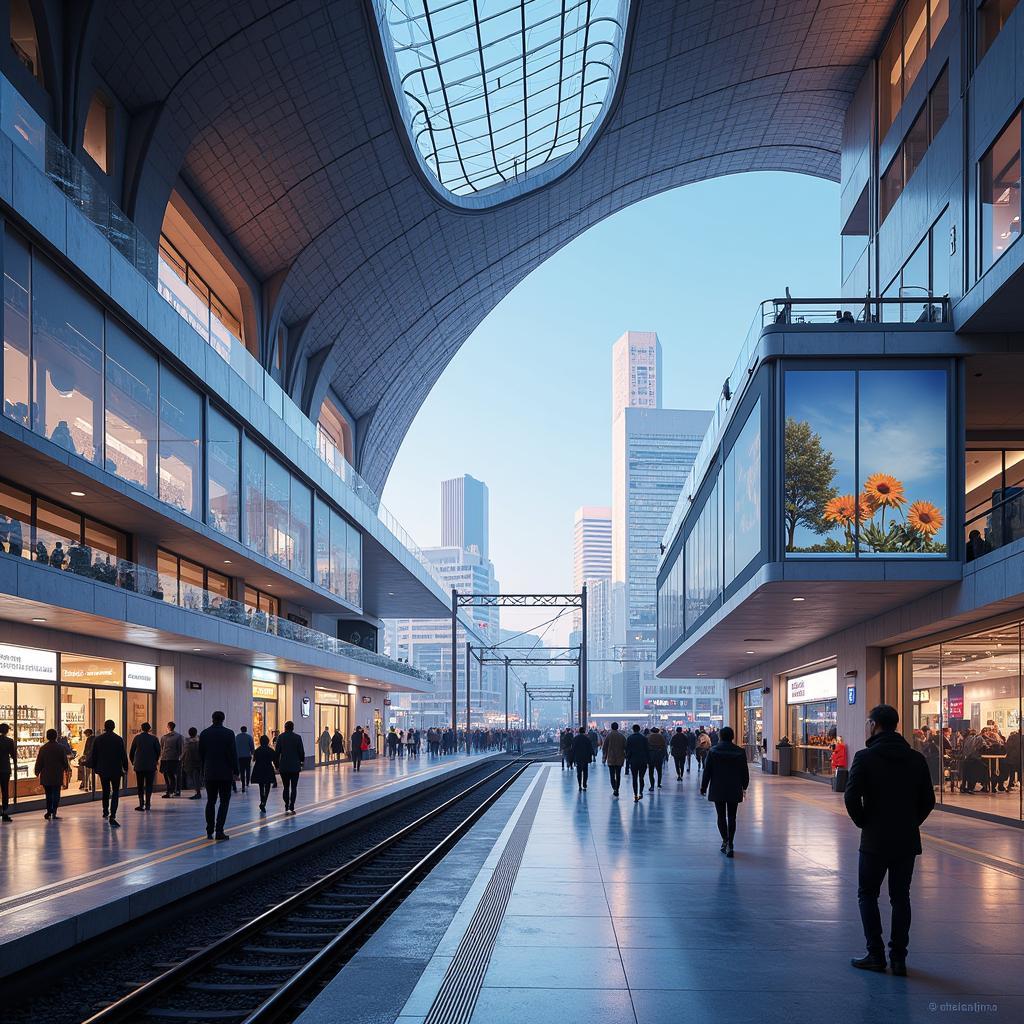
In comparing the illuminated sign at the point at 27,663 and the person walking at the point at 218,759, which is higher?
the illuminated sign at the point at 27,663

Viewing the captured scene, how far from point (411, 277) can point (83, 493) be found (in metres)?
27.5

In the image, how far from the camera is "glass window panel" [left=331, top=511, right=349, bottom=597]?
142ft

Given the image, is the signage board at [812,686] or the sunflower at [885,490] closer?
the sunflower at [885,490]

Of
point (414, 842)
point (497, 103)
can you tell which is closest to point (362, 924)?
point (414, 842)

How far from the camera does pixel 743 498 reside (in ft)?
82.3

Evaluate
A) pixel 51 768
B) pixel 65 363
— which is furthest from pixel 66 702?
pixel 65 363

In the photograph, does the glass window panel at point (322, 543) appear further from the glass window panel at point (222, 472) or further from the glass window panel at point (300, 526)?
the glass window panel at point (222, 472)

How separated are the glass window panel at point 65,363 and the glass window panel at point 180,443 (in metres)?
3.67

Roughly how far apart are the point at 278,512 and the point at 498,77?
17160 mm

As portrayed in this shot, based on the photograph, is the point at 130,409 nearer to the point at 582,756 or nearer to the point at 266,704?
the point at 582,756

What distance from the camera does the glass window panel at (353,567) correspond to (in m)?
46.4

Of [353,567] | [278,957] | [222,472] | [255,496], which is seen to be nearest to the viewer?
Answer: [278,957]

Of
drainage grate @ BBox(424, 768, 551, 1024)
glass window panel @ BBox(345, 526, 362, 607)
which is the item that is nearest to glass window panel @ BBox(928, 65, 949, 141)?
drainage grate @ BBox(424, 768, 551, 1024)

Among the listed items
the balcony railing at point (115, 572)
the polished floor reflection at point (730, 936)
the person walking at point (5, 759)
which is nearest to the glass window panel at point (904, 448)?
the polished floor reflection at point (730, 936)
